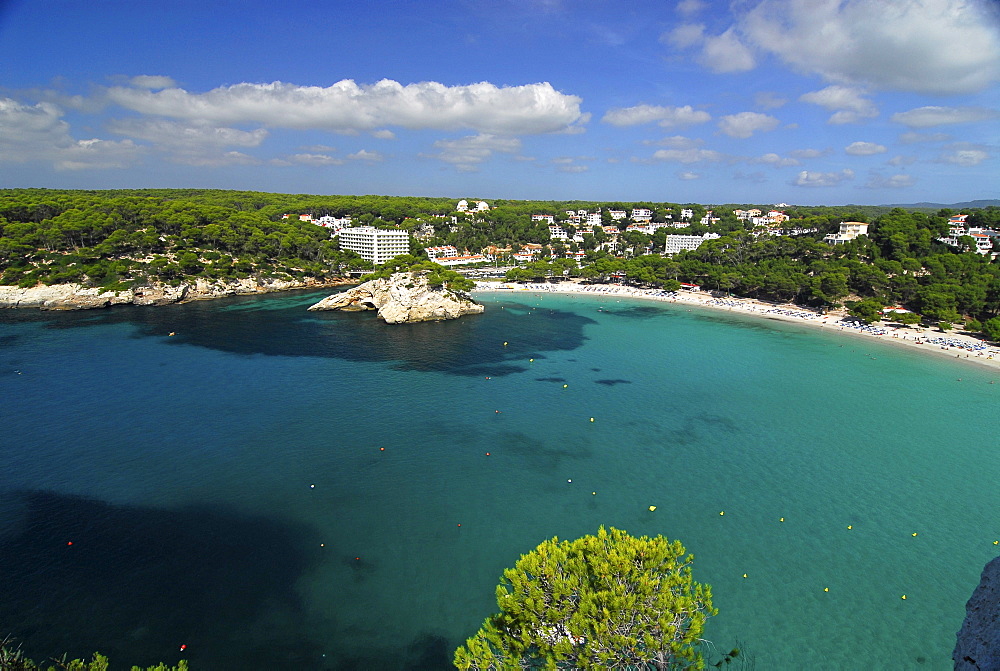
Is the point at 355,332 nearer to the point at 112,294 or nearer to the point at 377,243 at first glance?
the point at 112,294

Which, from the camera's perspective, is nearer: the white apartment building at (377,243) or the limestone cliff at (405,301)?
the limestone cliff at (405,301)

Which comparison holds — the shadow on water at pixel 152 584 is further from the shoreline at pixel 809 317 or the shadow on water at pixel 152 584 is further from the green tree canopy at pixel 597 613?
the shoreline at pixel 809 317

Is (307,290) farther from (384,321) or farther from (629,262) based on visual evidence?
(629,262)

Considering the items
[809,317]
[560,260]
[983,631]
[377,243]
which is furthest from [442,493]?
[377,243]

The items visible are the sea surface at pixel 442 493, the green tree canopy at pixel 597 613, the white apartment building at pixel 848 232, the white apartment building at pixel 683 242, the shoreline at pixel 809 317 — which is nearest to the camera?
the green tree canopy at pixel 597 613

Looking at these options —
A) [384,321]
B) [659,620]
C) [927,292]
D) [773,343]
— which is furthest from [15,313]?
[927,292]

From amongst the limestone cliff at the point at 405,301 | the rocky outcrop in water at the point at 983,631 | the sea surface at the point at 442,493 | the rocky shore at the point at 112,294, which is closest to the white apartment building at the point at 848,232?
the sea surface at the point at 442,493

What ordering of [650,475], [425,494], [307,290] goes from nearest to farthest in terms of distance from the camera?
[425,494]
[650,475]
[307,290]
